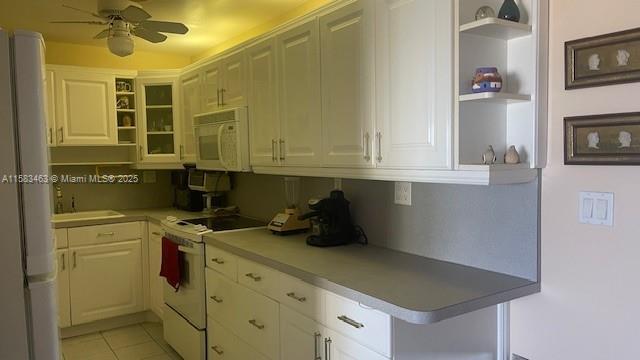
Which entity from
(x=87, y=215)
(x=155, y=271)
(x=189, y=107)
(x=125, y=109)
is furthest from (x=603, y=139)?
(x=87, y=215)

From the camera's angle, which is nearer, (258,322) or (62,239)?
(258,322)

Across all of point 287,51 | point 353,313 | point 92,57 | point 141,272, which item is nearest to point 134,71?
point 92,57

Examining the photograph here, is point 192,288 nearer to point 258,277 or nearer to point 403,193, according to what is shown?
point 258,277

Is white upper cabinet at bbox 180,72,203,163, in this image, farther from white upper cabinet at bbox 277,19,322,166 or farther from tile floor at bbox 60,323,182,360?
tile floor at bbox 60,323,182,360

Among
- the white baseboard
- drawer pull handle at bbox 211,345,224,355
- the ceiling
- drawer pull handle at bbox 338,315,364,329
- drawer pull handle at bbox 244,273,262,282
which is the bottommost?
the white baseboard

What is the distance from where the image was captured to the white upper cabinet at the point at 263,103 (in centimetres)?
281

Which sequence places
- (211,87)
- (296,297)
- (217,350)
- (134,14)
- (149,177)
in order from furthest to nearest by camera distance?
(149,177)
(211,87)
(217,350)
(134,14)
(296,297)

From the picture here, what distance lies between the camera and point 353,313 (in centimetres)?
177

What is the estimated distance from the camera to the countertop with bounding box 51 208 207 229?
3.73 meters

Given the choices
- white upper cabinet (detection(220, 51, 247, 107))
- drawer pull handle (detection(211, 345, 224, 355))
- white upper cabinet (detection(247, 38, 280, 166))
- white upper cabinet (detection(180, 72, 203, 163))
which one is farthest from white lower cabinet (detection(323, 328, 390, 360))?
white upper cabinet (detection(180, 72, 203, 163))

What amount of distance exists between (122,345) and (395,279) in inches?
105

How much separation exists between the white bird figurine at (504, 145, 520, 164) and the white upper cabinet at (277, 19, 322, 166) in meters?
0.99

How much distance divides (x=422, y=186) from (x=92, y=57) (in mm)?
3412

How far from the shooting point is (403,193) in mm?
2334
